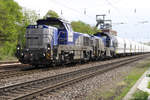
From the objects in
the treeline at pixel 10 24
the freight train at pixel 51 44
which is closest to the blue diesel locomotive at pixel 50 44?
the freight train at pixel 51 44

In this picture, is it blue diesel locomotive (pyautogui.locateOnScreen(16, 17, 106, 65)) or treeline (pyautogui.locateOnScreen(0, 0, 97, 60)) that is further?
treeline (pyautogui.locateOnScreen(0, 0, 97, 60))

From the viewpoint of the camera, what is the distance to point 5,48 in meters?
30.4

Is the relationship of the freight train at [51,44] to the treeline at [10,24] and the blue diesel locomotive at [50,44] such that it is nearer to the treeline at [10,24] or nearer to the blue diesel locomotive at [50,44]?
the blue diesel locomotive at [50,44]

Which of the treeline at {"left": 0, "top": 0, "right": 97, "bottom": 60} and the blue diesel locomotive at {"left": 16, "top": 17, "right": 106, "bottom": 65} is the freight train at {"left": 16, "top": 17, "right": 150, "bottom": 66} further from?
the treeline at {"left": 0, "top": 0, "right": 97, "bottom": 60}

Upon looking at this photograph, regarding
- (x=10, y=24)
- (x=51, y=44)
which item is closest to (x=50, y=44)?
(x=51, y=44)

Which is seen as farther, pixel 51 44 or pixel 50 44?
Result: pixel 51 44

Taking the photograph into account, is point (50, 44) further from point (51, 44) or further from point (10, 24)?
point (10, 24)

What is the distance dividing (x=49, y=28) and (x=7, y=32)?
50.3 feet

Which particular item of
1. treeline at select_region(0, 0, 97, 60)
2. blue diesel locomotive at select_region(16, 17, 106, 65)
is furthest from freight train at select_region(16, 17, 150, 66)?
treeline at select_region(0, 0, 97, 60)

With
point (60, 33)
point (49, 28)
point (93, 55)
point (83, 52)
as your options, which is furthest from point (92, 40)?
point (49, 28)

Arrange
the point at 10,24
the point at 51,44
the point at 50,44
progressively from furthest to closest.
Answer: the point at 10,24
the point at 51,44
the point at 50,44

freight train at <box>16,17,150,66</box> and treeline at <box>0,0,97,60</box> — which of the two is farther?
treeline at <box>0,0,97,60</box>

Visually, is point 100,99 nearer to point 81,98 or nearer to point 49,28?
point 81,98

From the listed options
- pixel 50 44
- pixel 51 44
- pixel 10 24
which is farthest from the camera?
pixel 10 24
